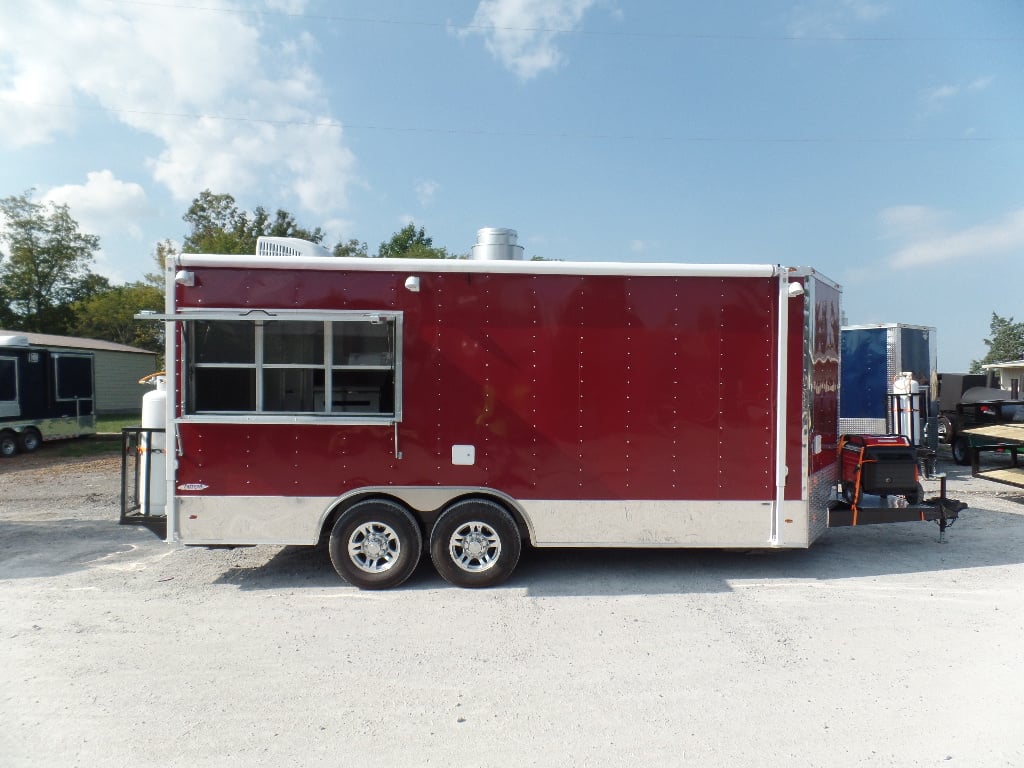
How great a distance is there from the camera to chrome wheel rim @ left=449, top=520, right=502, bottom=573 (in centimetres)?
544

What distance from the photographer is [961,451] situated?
13.4 m

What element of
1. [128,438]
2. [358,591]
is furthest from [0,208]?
[358,591]

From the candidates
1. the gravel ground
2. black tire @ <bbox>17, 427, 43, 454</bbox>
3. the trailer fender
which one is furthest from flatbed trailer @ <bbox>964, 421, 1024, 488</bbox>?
black tire @ <bbox>17, 427, 43, 454</bbox>

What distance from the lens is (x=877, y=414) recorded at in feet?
37.1

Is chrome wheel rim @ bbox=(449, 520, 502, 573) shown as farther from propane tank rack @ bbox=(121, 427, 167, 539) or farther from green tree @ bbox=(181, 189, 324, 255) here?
green tree @ bbox=(181, 189, 324, 255)

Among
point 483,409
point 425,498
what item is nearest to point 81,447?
point 425,498

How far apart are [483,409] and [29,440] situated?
1439 cm

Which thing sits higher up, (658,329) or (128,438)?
(658,329)

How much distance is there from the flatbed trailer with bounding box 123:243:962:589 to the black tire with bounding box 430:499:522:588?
17mm

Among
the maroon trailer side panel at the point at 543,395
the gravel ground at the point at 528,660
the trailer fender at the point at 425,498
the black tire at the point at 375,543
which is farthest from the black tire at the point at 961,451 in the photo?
the black tire at the point at 375,543

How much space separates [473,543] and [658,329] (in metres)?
2.47

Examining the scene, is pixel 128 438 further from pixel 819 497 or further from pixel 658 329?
pixel 819 497

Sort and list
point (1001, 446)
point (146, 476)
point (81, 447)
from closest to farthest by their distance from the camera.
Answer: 1. point (146, 476)
2. point (1001, 446)
3. point (81, 447)

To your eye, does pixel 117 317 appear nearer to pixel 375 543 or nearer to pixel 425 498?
pixel 375 543
